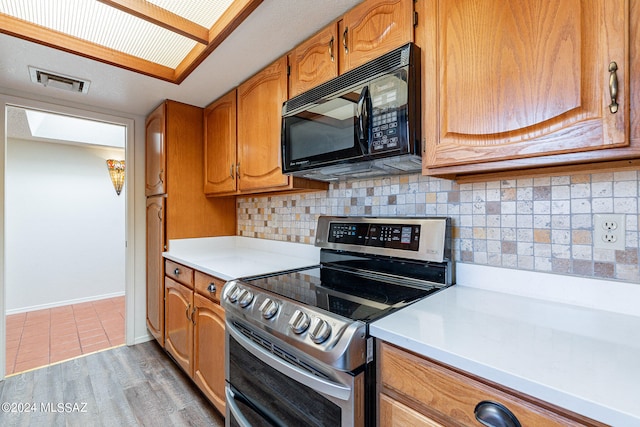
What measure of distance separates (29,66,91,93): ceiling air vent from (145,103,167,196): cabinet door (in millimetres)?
471

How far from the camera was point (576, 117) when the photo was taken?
74 cm

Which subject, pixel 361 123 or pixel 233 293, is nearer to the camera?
pixel 361 123

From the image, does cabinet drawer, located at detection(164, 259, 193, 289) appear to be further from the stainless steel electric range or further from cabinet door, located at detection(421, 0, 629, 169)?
cabinet door, located at detection(421, 0, 629, 169)

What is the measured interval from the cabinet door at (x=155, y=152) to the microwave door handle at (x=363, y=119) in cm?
173

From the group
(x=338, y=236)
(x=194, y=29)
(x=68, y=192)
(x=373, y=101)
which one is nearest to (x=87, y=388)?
(x=338, y=236)

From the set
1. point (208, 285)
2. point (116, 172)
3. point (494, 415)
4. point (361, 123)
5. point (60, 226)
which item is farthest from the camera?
point (116, 172)

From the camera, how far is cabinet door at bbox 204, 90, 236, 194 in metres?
2.08

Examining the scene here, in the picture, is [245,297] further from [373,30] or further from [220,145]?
[220,145]

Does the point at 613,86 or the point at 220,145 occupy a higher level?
the point at 220,145

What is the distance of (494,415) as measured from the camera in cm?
59

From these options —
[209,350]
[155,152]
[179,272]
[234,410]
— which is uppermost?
[155,152]

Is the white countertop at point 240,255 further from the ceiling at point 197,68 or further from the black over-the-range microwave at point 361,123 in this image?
the ceiling at point 197,68

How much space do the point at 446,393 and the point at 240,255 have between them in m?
1.67

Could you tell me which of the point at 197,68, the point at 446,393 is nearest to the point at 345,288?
the point at 446,393
